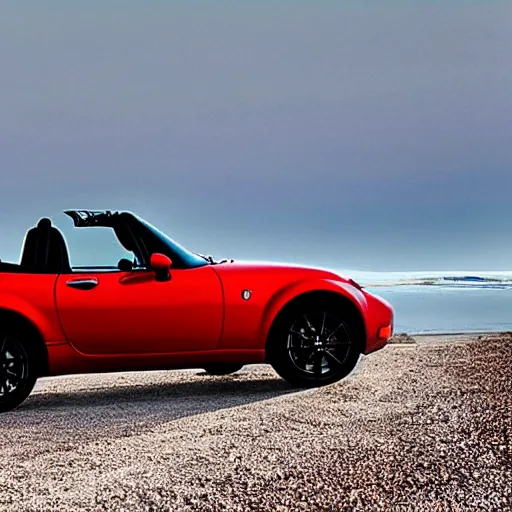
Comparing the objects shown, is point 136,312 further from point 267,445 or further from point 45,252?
point 267,445

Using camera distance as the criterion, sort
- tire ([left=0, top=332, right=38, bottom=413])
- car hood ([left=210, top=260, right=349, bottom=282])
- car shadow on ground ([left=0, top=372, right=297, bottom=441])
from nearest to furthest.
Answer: car shadow on ground ([left=0, top=372, right=297, bottom=441]) < tire ([left=0, top=332, right=38, bottom=413]) < car hood ([left=210, top=260, right=349, bottom=282])

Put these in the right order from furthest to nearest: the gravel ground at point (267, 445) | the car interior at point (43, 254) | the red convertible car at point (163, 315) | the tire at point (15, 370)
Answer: the car interior at point (43, 254) < the red convertible car at point (163, 315) < the tire at point (15, 370) < the gravel ground at point (267, 445)

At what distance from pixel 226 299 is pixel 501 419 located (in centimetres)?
237

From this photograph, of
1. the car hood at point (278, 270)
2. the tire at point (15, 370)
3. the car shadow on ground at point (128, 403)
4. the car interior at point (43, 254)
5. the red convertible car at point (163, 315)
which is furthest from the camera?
the car hood at point (278, 270)

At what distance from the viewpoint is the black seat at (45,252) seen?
21.9 ft

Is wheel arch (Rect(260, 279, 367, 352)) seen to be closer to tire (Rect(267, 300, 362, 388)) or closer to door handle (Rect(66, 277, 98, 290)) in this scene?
tire (Rect(267, 300, 362, 388))

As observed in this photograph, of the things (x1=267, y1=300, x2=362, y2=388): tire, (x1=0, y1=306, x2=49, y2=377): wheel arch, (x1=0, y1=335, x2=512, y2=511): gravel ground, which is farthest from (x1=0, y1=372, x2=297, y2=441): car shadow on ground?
(x1=0, y1=306, x2=49, y2=377): wheel arch

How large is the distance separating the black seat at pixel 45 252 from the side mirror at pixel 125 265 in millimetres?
403

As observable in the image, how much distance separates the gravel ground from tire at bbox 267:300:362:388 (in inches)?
6.8

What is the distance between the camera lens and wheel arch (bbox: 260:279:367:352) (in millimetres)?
6809

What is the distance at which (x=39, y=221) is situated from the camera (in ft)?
22.5

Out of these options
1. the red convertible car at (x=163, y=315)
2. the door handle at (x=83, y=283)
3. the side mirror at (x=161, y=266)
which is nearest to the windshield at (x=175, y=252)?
the red convertible car at (x=163, y=315)

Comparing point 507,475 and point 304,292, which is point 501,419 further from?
point 304,292

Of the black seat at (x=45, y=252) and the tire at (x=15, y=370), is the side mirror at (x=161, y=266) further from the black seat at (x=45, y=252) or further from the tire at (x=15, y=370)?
the tire at (x=15, y=370)
